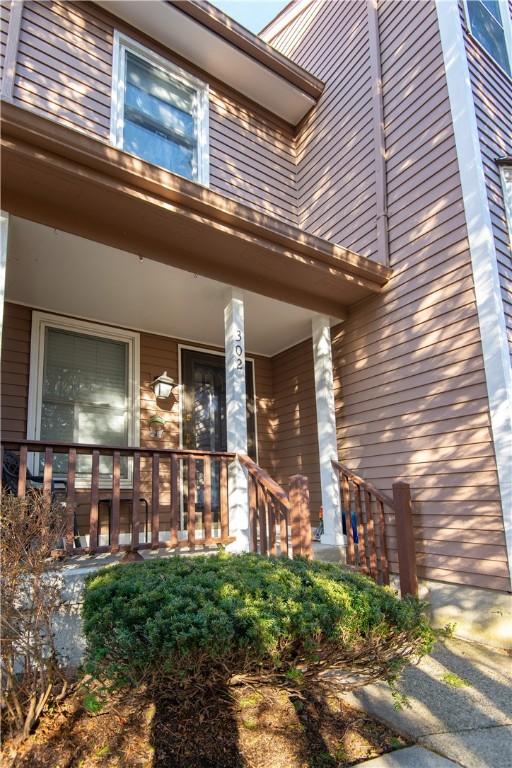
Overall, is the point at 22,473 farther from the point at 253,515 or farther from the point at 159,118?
the point at 159,118

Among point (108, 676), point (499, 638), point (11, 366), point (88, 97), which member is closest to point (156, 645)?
point (108, 676)

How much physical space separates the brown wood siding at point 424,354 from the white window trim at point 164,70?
5.64 ft

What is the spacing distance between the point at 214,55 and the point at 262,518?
5.24 m

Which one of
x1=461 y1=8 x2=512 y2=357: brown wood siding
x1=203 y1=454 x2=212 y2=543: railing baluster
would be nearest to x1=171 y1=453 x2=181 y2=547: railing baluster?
x1=203 y1=454 x2=212 y2=543: railing baluster

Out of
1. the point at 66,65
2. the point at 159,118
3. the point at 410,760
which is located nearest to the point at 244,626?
the point at 410,760

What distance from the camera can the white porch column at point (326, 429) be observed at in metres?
4.84

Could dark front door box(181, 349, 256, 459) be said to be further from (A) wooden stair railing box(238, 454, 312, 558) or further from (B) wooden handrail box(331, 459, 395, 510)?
(A) wooden stair railing box(238, 454, 312, 558)

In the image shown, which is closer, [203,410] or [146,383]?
[146,383]

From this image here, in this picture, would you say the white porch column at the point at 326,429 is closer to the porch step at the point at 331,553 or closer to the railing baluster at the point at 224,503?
the porch step at the point at 331,553

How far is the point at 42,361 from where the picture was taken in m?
4.74

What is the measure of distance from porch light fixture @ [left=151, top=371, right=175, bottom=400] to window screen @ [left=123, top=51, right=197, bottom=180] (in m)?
2.27

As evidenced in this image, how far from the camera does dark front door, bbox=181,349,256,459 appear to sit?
5629mm

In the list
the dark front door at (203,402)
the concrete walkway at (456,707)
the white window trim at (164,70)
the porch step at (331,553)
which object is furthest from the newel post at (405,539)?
the white window trim at (164,70)

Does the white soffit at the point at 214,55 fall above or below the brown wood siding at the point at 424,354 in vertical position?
above
